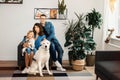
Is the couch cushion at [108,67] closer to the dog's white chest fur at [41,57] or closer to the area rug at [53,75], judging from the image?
the area rug at [53,75]

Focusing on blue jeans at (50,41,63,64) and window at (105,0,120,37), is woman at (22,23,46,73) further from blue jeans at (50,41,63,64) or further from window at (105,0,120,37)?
window at (105,0,120,37)

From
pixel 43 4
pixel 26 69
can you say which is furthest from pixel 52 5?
pixel 26 69

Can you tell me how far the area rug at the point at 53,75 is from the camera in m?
4.77

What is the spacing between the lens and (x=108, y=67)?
156 inches

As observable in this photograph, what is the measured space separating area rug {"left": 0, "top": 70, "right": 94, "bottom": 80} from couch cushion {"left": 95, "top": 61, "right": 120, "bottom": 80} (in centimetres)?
67

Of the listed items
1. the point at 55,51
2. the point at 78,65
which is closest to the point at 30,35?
the point at 55,51

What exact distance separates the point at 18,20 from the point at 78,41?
1789 millimetres

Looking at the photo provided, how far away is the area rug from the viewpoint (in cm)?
477

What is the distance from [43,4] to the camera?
6219mm

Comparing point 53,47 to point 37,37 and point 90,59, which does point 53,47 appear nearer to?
point 37,37

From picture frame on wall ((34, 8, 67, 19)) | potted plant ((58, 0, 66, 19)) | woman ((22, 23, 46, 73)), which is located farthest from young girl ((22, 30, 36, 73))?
potted plant ((58, 0, 66, 19))

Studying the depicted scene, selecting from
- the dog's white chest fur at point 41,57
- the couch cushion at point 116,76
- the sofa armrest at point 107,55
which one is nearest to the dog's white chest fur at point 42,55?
the dog's white chest fur at point 41,57

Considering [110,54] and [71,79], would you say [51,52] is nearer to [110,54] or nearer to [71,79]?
[71,79]

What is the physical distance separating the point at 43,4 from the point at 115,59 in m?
2.64
